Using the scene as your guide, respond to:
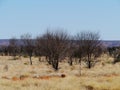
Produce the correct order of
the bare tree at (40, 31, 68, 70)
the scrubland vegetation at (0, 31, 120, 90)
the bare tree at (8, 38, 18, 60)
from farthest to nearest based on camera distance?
the bare tree at (8, 38, 18, 60), the bare tree at (40, 31, 68, 70), the scrubland vegetation at (0, 31, 120, 90)

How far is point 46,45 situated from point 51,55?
1.31 meters

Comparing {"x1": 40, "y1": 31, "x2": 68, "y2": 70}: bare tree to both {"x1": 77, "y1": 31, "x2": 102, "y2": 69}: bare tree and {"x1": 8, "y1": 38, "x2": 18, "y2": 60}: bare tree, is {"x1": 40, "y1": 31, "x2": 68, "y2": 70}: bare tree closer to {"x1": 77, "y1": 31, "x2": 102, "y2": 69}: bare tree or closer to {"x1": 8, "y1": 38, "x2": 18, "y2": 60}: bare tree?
{"x1": 77, "y1": 31, "x2": 102, "y2": 69}: bare tree

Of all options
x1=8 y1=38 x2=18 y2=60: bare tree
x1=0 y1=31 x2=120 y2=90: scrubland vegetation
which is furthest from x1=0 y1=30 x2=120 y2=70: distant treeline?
x1=8 y1=38 x2=18 y2=60: bare tree

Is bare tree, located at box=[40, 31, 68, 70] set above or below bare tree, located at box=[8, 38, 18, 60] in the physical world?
below

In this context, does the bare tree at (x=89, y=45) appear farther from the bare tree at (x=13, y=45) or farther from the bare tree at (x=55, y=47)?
the bare tree at (x=13, y=45)

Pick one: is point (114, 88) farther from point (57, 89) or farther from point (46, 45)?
point (46, 45)

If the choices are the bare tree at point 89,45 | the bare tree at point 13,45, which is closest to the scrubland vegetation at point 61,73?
the bare tree at point 89,45

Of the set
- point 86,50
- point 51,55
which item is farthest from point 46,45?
point 86,50

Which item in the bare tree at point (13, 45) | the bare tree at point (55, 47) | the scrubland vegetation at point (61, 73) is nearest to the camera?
the scrubland vegetation at point (61, 73)

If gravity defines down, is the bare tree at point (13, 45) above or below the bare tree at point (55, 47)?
above

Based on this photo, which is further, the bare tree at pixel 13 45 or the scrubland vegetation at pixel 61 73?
the bare tree at pixel 13 45

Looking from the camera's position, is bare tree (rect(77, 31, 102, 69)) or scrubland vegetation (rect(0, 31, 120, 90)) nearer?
scrubland vegetation (rect(0, 31, 120, 90))

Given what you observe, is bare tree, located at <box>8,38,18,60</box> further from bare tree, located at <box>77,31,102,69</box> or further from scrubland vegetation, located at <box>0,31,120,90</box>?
bare tree, located at <box>77,31,102,69</box>

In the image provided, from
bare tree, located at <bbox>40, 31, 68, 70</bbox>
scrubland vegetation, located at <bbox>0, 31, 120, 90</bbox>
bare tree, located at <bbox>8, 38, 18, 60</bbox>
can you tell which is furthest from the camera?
bare tree, located at <bbox>8, 38, 18, 60</bbox>
